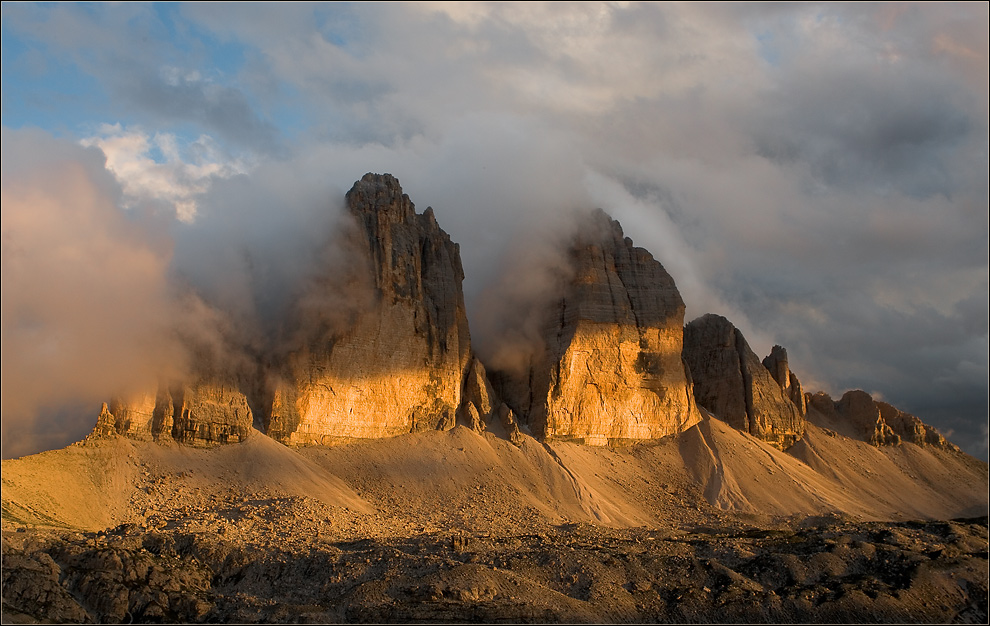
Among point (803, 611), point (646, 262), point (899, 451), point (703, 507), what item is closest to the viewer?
point (803, 611)

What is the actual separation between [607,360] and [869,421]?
154 ft

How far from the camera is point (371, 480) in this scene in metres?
88.3

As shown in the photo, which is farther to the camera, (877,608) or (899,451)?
(899,451)

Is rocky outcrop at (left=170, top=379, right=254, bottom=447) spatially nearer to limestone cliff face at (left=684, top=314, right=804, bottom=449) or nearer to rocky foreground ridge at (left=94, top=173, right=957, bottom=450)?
rocky foreground ridge at (left=94, top=173, right=957, bottom=450)

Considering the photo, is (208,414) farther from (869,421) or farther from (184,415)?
(869,421)

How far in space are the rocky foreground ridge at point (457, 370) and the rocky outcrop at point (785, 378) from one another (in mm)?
213

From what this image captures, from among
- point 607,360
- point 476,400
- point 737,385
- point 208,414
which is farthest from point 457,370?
point 737,385

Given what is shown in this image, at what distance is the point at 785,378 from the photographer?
131875 millimetres

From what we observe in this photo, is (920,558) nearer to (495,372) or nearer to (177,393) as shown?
(495,372)

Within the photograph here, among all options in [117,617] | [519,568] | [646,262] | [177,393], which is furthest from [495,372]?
[117,617]

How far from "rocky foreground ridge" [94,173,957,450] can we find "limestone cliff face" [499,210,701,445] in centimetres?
18

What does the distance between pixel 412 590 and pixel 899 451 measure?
9660 cm

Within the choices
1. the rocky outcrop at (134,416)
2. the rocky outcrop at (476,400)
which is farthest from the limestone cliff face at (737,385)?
the rocky outcrop at (134,416)

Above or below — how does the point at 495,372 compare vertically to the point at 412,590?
above
